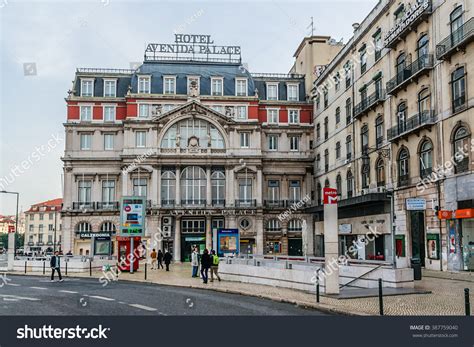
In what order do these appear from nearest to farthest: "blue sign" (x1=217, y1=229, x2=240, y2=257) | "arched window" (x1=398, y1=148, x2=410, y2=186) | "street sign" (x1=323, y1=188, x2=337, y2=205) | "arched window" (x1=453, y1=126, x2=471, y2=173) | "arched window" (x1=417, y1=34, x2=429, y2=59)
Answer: "street sign" (x1=323, y1=188, x2=337, y2=205) < "arched window" (x1=453, y1=126, x2=471, y2=173) < "arched window" (x1=417, y1=34, x2=429, y2=59) < "arched window" (x1=398, y1=148, x2=410, y2=186) < "blue sign" (x1=217, y1=229, x2=240, y2=257)

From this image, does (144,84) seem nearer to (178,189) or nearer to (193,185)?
(178,189)

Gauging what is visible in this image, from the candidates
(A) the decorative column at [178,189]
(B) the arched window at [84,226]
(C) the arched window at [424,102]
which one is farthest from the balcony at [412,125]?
(B) the arched window at [84,226]

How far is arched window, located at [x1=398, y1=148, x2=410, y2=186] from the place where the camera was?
37969mm

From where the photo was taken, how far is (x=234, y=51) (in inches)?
2594

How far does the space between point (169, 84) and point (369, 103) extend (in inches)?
1026

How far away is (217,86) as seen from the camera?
63094 millimetres

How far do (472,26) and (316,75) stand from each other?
35545 mm

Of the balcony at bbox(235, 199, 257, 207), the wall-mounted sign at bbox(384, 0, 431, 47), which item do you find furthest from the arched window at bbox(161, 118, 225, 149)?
the wall-mounted sign at bbox(384, 0, 431, 47)

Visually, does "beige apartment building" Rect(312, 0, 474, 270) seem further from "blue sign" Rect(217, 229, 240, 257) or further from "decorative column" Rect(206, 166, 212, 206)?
"decorative column" Rect(206, 166, 212, 206)

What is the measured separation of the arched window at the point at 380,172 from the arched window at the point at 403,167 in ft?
10.1

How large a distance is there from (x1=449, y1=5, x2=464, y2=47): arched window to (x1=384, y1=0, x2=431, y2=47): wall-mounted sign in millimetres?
2878

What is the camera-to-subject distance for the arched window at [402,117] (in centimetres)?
3844
